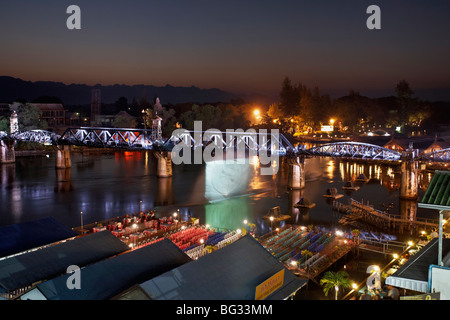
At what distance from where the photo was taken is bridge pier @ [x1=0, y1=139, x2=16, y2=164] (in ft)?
276

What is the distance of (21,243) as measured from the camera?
61.6 feet

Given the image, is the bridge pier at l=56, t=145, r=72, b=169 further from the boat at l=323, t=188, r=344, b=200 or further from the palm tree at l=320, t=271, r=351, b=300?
the palm tree at l=320, t=271, r=351, b=300

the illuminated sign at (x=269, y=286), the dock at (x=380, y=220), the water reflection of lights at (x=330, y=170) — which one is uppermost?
the illuminated sign at (x=269, y=286)

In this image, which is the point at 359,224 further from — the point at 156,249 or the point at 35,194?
the point at 35,194

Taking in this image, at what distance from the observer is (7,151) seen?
278ft

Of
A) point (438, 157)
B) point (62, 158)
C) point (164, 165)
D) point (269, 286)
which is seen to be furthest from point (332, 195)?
point (62, 158)

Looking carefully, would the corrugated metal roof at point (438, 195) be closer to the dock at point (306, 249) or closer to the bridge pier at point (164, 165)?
the dock at point (306, 249)

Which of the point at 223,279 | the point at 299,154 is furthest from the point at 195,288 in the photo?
the point at 299,154

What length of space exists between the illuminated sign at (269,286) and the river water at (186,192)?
1982 centimetres

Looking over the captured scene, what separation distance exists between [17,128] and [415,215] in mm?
86033

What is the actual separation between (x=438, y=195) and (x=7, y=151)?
290 ft

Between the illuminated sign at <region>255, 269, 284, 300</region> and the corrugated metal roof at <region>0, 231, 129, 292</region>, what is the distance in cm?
717

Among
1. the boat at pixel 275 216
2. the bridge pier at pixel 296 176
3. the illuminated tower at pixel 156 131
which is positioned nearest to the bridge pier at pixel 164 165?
the illuminated tower at pixel 156 131

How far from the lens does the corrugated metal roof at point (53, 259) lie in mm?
14553
